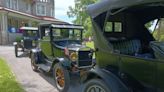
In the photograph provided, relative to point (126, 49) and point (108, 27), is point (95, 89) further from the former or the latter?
point (108, 27)

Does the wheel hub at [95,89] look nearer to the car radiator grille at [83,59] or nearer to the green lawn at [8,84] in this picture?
the car radiator grille at [83,59]

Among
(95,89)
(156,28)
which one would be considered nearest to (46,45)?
(156,28)

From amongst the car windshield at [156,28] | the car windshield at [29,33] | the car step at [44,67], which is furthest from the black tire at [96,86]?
the car windshield at [29,33]

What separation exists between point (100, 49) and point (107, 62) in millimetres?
316

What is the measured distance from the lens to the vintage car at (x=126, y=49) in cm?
407

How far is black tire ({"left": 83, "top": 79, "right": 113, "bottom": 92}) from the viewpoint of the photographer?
15.0 feet

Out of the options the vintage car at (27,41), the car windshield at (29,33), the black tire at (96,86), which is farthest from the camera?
the car windshield at (29,33)

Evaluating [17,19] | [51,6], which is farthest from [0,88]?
[51,6]

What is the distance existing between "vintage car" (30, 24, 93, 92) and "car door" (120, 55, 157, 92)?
223cm

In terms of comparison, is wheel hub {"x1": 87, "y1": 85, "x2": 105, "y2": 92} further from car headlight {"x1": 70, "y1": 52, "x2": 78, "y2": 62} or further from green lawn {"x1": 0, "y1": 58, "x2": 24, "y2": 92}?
green lawn {"x1": 0, "y1": 58, "x2": 24, "y2": 92}

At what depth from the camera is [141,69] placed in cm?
418

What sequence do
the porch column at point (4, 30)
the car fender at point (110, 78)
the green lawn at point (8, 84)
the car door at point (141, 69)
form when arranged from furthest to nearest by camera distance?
the porch column at point (4, 30) → the green lawn at point (8, 84) → the car fender at point (110, 78) → the car door at point (141, 69)

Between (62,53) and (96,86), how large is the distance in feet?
12.4

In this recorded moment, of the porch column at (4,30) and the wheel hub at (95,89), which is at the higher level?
the porch column at (4,30)
